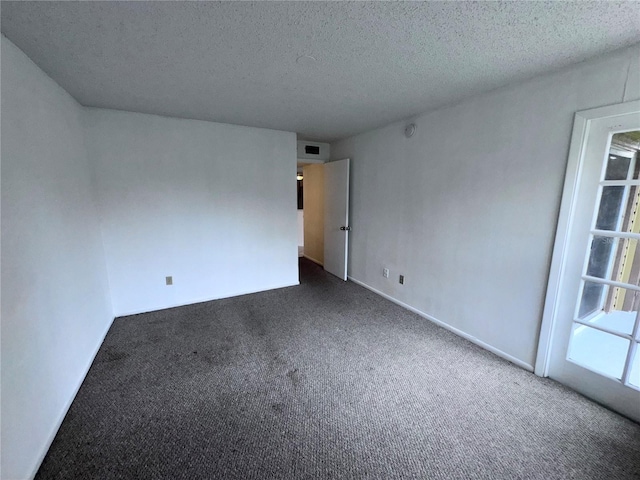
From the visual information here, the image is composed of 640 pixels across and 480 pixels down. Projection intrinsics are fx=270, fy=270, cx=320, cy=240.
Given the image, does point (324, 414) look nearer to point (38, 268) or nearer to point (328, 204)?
point (38, 268)

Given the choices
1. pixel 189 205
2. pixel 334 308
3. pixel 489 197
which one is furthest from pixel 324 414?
pixel 189 205

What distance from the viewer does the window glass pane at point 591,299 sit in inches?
70.7

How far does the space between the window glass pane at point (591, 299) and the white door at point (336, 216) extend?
2.68 m

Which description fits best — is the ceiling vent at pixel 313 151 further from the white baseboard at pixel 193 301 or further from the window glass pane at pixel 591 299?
the window glass pane at pixel 591 299

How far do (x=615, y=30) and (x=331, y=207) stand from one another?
11.0 ft

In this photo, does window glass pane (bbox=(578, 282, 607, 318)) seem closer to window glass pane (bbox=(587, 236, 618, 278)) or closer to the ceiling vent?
window glass pane (bbox=(587, 236, 618, 278))

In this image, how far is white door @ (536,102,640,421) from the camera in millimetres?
1630

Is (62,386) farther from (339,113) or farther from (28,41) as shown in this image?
(339,113)

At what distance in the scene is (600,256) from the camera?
1.77 meters

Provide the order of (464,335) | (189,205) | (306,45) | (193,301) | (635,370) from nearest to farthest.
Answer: (306,45) < (635,370) < (464,335) < (189,205) < (193,301)

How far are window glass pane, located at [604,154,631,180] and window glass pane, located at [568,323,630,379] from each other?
1006 mm

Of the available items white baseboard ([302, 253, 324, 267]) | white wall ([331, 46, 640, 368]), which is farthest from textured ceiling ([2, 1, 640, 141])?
white baseboard ([302, 253, 324, 267])

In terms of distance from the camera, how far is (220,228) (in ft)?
11.2

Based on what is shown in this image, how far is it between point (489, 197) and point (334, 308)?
6.52 ft
